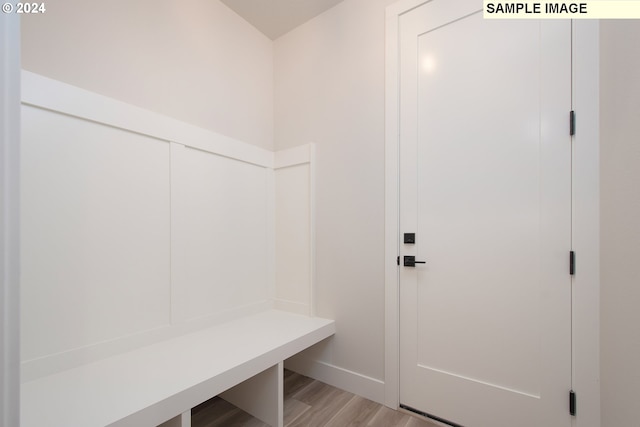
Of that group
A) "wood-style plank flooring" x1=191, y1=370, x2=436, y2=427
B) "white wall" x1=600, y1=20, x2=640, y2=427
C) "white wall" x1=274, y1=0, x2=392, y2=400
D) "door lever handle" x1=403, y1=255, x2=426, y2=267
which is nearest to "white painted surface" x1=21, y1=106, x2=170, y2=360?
"wood-style plank flooring" x1=191, y1=370, x2=436, y2=427

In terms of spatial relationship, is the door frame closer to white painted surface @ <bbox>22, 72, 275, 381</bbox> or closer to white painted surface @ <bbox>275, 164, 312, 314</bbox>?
white painted surface @ <bbox>275, 164, 312, 314</bbox>

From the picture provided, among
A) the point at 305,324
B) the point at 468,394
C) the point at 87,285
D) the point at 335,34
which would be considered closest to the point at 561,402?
the point at 468,394

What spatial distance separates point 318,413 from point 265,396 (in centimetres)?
34

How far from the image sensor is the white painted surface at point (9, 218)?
1.69ft

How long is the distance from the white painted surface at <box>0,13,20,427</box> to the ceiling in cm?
190

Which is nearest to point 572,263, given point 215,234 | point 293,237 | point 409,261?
point 409,261

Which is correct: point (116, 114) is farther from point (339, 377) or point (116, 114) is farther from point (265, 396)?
point (339, 377)

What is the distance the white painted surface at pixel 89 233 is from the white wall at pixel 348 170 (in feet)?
3.44

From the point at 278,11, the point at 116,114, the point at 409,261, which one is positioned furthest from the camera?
the point at 278,11

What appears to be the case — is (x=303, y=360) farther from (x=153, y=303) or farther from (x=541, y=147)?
(x=541, y=147)

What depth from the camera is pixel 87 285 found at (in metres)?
1.33

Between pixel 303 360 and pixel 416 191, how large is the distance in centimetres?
152

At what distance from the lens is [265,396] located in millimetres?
1578

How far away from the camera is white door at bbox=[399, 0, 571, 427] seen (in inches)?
52.0
